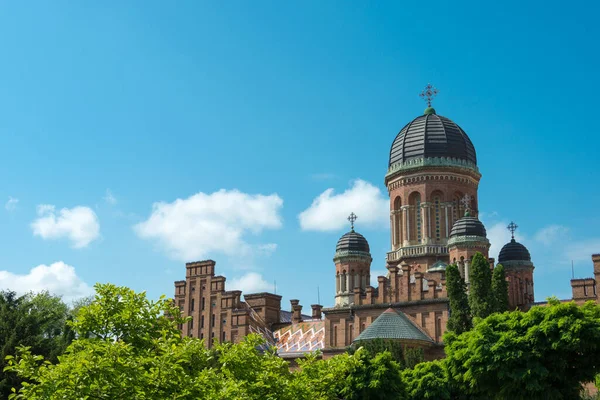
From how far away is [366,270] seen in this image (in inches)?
2384

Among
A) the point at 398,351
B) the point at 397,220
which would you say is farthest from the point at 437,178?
the point at 398,351

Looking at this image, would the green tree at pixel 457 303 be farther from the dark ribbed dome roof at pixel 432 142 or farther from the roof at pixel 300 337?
the dark ribbed dome roof at pixel 432 142

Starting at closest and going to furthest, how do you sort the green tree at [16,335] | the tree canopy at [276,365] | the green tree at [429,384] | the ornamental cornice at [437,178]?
the tree canopy at [276,365] < the green tree at [429,384] < the green tree at [16,335] < the ornamental cornice at [437,178]

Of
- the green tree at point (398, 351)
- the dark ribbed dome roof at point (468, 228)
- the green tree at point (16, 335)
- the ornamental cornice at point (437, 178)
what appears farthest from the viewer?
the ornamental cornice at point (437, 178)

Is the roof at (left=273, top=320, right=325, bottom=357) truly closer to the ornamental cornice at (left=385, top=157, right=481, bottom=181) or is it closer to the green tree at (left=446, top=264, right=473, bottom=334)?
the green tree at (left=446, top=264, right=473, bottom=334)

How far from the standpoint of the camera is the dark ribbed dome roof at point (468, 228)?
55500 millimetres

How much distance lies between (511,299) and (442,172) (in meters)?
14.4

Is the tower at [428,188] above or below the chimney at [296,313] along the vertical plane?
above

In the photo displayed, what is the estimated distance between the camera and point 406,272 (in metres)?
53.6

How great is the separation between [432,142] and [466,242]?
1208 centimetres

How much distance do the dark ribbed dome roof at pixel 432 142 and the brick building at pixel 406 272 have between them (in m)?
0.09

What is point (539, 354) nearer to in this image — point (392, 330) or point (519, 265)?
point (392, 330)

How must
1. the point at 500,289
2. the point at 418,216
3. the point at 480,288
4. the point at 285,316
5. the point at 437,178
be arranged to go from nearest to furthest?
1. the point at 480,288
2. the point at 500,289
3. the point at 437,178
4. the point at 418,216
5. the point at 285,316

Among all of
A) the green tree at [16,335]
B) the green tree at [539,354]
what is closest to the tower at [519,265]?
the green tree at [539,354]
